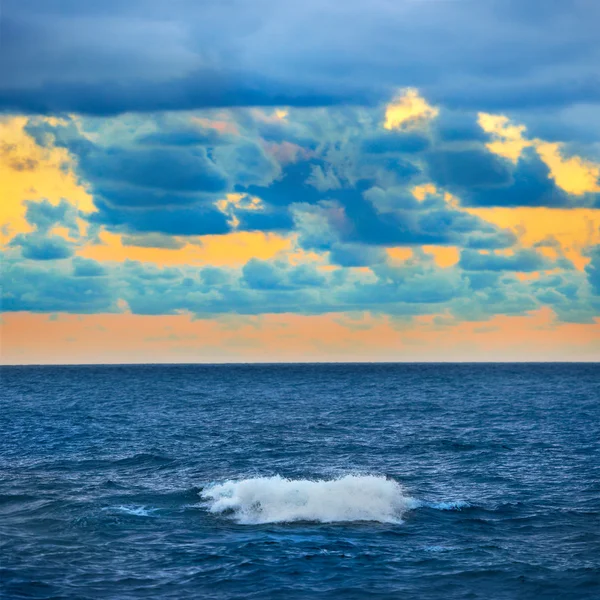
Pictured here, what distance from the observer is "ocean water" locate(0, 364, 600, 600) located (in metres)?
32.7

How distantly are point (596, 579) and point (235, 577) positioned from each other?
1514 cm

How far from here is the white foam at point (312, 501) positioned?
41.8 m

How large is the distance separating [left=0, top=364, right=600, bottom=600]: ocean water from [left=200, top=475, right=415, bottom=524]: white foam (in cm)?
10

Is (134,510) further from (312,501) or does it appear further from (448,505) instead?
(448,505)

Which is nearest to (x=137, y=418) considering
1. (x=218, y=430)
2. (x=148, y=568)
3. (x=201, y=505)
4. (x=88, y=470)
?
(x=218, y=430)

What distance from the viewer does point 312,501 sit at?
42.9m

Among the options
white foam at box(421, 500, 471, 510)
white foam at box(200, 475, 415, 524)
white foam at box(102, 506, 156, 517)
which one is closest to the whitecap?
white foam at box(102, 506, 156, 517)

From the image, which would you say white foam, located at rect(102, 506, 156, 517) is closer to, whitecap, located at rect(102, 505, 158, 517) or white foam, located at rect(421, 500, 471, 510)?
whitecap, located at rect(102, 505, 158, 517)

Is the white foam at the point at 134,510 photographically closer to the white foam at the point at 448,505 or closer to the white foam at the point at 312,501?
the white foam at the point at 312,501

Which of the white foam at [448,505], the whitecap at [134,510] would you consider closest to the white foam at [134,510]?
the whitecap at [134,510]

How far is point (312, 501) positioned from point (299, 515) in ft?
4.39

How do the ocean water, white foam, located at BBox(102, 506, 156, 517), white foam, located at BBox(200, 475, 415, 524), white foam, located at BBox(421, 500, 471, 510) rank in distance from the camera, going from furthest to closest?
white foam, located at BBox(421, 500, 471, 510), white foam, located at BBox(102, 506, 156, 517), white foam, located at BBox(200, 475, 415, 524), the ocean water

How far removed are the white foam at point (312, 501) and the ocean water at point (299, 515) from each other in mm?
105

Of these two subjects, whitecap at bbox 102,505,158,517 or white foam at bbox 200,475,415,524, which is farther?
whitecap at bbox 102,505,158,517
